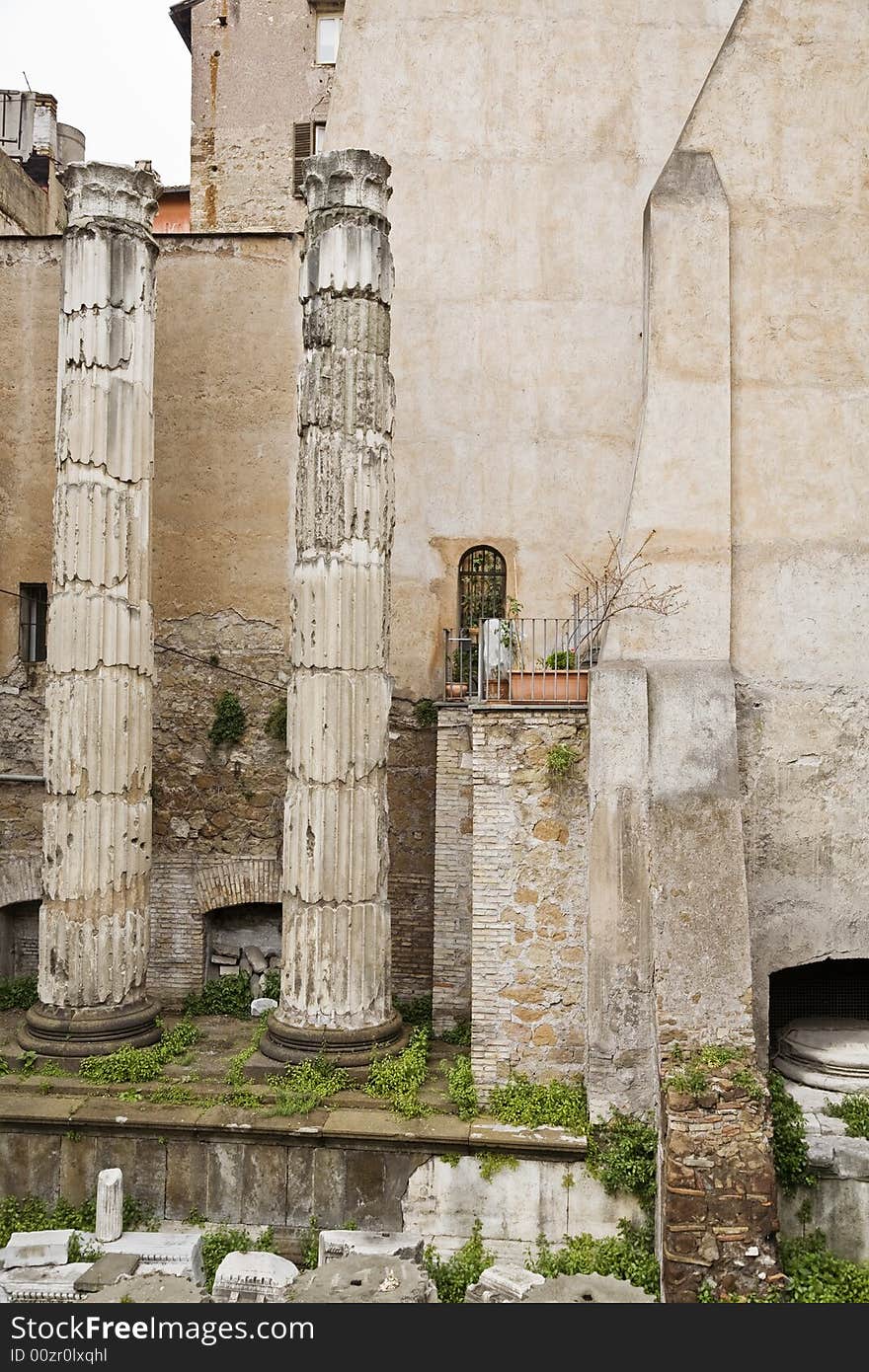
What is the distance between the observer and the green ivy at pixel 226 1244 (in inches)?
365

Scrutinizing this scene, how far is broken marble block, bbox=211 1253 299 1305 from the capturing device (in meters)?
8.25

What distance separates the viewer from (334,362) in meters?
11.1

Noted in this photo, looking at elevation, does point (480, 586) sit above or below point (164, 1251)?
above

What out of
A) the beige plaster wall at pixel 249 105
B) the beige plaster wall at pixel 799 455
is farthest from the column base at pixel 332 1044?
the beige plaster wall at pixel 249 105

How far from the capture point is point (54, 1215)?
9.81 metres

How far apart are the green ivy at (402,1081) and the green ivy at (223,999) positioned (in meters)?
3.49

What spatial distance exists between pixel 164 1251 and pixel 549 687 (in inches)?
221

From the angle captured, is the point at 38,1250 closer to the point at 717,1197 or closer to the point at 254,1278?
the point at 254,1278

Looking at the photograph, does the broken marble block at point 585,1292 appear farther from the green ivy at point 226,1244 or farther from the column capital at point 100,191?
the column capital at point 100,191

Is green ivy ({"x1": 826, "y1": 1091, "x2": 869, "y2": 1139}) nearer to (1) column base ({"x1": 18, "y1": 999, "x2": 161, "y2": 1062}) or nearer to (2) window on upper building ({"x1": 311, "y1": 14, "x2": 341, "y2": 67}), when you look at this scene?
(1) column base ({"x1": 18, "y1": 999, "x2": 161, "y2": 1062})

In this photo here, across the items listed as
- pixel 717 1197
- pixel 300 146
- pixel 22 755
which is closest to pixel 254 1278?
pixel 717 1197
